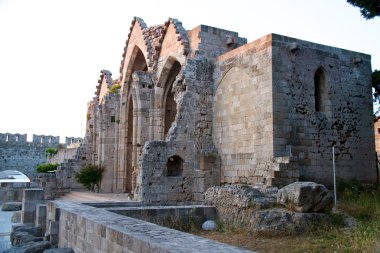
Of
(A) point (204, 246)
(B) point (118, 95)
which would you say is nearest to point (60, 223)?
(A) point (204, 246)

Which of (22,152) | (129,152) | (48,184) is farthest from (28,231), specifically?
(22,152)

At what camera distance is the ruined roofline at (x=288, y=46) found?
11.7m

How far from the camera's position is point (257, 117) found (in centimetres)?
1181

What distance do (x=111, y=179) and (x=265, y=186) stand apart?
10208 mm

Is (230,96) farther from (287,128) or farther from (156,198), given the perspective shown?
(156,198)

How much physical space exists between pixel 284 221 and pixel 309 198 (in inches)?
26.8

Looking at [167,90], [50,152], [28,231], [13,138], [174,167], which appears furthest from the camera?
[13,138]

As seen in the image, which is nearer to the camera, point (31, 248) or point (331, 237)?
point (331, 237)

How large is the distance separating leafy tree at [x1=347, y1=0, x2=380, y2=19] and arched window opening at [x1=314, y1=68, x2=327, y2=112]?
234 centimetres

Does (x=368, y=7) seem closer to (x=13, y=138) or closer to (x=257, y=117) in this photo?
(x=257, y=117)

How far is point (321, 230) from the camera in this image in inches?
297

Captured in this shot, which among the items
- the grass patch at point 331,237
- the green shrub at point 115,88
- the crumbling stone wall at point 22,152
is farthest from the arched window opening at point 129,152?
the crumbling stone wall at point 22,152

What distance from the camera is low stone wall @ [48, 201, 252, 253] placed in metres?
4.25

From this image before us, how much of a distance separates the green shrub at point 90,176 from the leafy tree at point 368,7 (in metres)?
12.9
